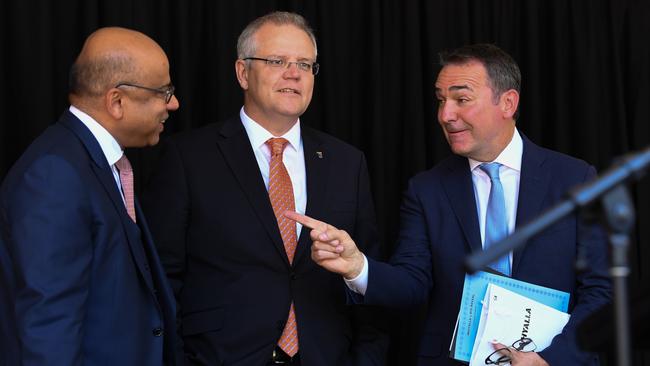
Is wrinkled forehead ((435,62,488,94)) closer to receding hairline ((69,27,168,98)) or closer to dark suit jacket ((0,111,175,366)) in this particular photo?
receding hairline ((69,27,168,98))

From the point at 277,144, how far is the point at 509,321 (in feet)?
3.40

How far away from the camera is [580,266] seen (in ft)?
5.81

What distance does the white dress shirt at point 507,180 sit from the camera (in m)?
3.30

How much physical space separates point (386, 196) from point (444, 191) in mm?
864

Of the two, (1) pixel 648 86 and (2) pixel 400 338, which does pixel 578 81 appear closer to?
(1) pixel 648 86

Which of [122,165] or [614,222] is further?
[122,165]

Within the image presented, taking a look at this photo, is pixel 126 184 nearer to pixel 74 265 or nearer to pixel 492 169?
pixel 74 265

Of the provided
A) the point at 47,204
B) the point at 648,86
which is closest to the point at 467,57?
the point at 648,86

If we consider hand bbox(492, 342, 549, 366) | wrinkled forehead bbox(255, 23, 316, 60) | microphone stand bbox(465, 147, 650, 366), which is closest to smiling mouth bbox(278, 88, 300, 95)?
wrinkled forehead bbox(255, 23, 316, 60)

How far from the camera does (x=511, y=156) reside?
3385mm

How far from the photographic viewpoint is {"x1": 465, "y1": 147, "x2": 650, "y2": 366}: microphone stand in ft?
5.56

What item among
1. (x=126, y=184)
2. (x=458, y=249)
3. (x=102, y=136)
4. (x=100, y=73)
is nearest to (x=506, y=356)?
(x=458, y=249)

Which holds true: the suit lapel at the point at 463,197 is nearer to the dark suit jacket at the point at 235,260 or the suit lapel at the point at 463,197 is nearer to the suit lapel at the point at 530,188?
the suit lapel at the point at 530,188

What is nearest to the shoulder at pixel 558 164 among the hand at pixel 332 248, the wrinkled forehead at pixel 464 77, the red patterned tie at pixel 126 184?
the wrinkled forehead at pixel 464 77
